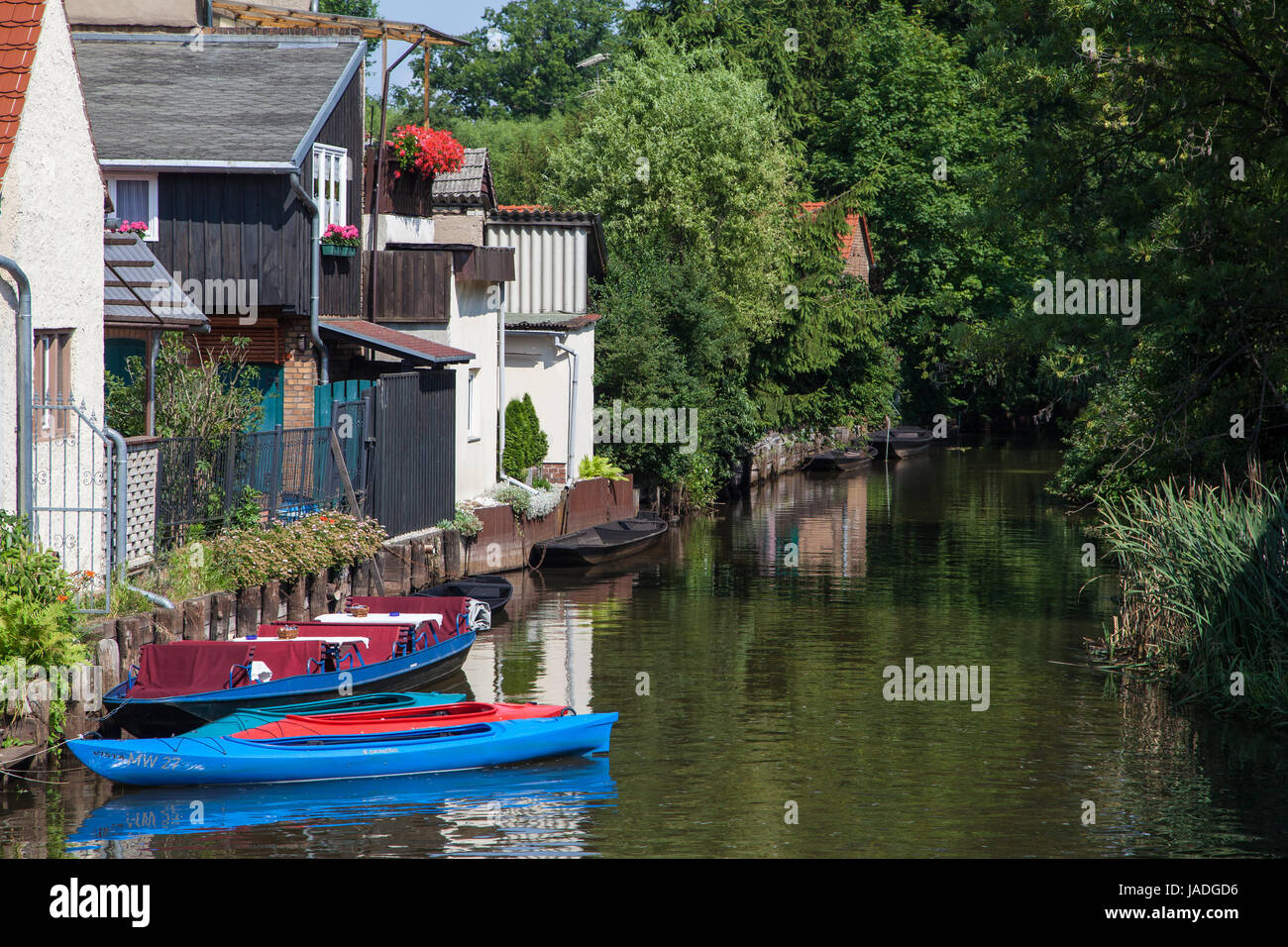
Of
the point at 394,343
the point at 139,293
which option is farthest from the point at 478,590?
the point at 139,293

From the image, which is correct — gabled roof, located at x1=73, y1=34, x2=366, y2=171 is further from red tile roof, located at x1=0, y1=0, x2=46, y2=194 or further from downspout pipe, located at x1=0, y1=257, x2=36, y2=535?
downspout pipe, located at x1=0, y1=257, x2=36, y2=535

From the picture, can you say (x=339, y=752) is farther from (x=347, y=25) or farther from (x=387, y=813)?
(x=347, y=25)

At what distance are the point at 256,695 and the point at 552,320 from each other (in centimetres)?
1912

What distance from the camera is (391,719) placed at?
16.5 meters

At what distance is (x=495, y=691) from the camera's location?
67.4 ft

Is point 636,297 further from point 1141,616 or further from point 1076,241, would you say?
point 1141,616

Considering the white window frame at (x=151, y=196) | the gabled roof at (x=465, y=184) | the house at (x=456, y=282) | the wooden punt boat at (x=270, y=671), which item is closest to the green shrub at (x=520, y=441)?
the house at (x=456, y=282)

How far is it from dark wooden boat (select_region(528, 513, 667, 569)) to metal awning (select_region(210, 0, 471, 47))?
10087 millimetres

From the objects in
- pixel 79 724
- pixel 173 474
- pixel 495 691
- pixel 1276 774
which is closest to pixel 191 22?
pixel 173 474

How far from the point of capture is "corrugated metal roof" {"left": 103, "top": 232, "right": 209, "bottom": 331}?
2019 centimetres

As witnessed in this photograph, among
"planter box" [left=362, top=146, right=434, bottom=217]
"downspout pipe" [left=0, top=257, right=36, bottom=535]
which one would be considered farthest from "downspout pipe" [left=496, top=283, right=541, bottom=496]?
"downspout pipe" [left=0, top=257, right=36, bottom=535]

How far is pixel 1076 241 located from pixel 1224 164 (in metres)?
3.47

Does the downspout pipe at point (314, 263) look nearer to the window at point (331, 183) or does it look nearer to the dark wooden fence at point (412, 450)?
the window at point (331, 183)

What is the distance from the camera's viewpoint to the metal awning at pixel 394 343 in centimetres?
2712
